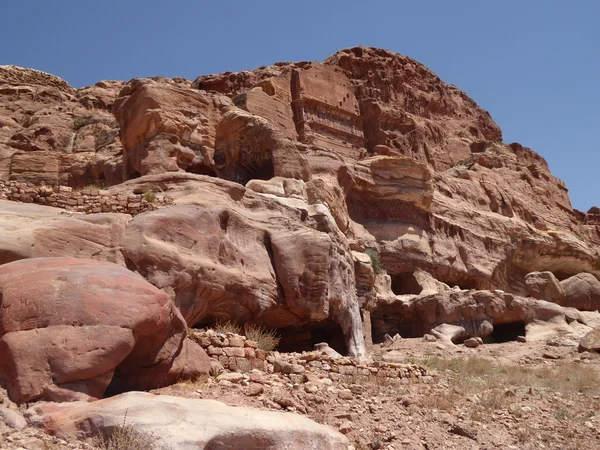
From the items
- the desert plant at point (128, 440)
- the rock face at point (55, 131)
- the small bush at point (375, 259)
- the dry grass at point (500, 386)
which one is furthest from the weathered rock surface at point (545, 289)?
the desert plant at point (128, 440)

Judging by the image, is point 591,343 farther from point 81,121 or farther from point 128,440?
point 81,121

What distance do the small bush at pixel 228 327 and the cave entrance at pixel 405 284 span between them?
16469 mm

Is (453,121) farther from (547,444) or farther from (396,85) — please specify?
(547,444)

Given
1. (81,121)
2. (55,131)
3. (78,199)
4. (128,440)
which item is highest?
(81,121)

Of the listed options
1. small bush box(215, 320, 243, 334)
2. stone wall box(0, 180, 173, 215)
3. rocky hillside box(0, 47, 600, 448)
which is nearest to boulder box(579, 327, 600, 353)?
rocky hillside box(0, 47, 600, 448)

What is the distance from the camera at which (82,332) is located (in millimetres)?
5699

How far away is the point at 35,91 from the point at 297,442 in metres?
37.4

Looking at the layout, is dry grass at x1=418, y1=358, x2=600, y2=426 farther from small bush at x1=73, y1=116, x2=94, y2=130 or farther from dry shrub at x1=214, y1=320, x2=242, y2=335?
small bush at x1=73, y1=116, x2=94, y2=130

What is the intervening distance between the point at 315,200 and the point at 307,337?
5222mm

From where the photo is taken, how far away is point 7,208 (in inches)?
380

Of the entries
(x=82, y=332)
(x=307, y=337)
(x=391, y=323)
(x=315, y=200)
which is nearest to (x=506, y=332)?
(x=391, y=323)

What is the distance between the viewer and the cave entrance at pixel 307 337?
13.3 m

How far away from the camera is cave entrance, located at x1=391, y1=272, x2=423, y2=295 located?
87.5 ft

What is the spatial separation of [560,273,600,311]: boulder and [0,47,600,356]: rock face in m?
0.11
